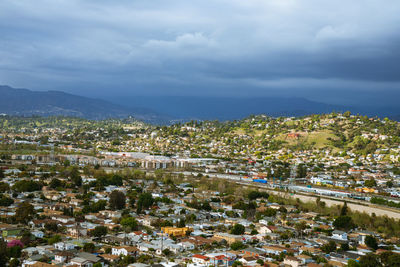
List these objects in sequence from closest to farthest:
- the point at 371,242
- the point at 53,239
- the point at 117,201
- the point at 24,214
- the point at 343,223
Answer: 1. the point at 53,239
2. the point at 371,242
3. the point at 24,214
4. the point at 343,223
5. the point at 117,201

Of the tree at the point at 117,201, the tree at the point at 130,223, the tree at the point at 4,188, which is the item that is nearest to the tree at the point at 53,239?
the tree at the point at 130,223

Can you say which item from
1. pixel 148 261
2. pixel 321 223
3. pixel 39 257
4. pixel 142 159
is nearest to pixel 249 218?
pixel 321 223

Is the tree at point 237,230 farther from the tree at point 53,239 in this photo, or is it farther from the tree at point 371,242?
the tree at point 53,239

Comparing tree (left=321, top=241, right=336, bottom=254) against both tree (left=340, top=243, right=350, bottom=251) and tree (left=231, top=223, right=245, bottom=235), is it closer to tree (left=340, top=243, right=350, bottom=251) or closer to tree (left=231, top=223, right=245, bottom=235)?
tree (left=340, top=243, right=350, bottom=251)

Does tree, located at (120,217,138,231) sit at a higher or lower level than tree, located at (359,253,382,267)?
lower

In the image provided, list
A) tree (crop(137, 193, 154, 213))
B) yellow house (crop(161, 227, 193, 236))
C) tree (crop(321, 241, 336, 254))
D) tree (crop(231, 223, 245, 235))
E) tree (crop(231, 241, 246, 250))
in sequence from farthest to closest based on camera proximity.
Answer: tree (crop(137, 193, 154, 213)) < tree (crop(231, 223, 245, 235)) < yellow house (crop(161, 227, 193, 236)) < tree (crop(321, 241, 336, 254)) < tree (crop(231, 241, 246, 250))

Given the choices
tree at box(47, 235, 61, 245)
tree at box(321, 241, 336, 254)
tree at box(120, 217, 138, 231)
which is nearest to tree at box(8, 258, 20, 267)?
tree at box(47, 235, 61, 245)

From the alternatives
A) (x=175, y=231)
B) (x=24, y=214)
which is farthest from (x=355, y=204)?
(x=24, y=214)

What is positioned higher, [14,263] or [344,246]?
[344,246]

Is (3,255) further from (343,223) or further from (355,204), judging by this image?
(355,204)
